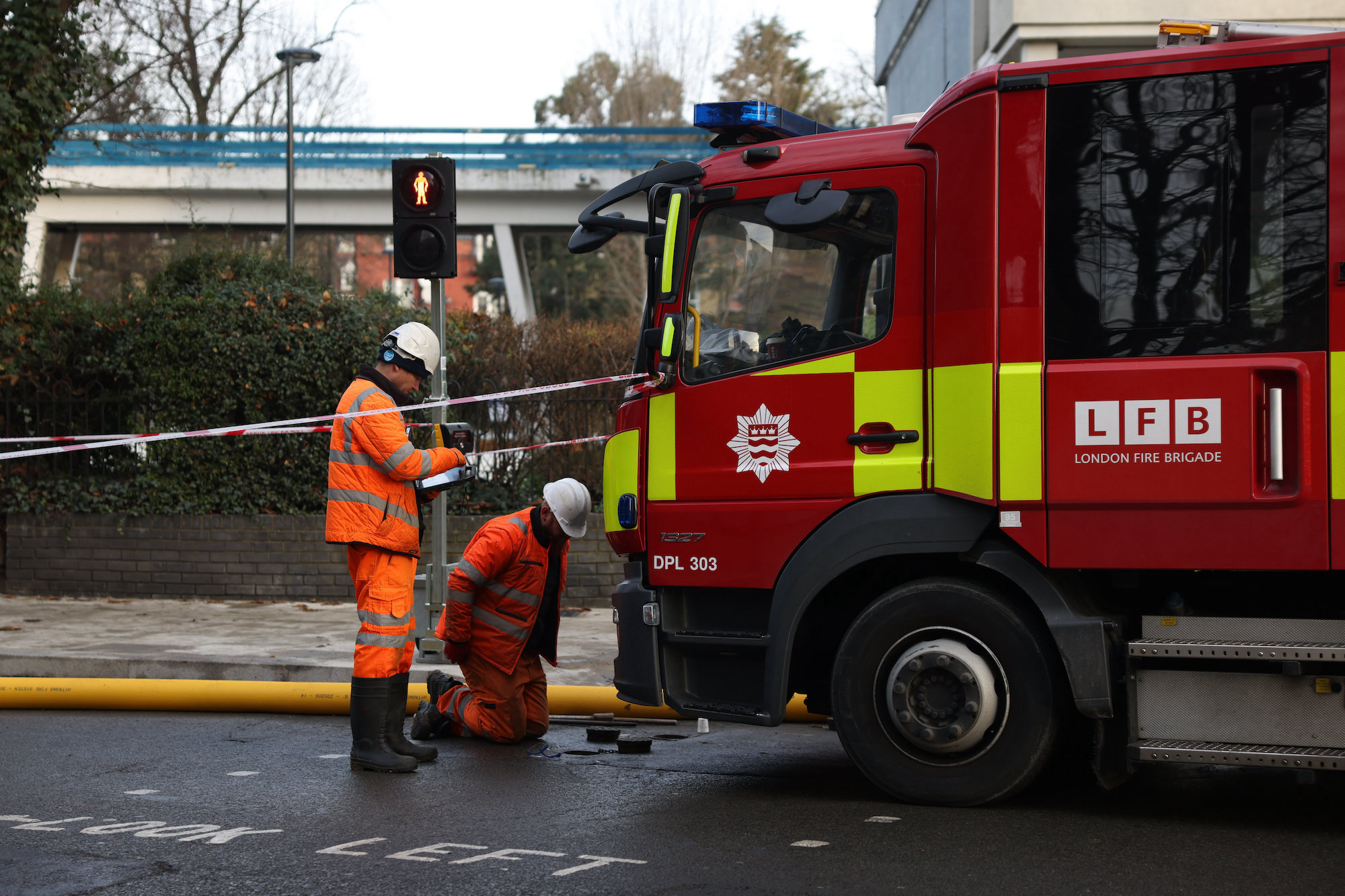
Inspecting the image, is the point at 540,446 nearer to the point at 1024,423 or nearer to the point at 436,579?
the point at 436,579

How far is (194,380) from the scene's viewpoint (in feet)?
38.4

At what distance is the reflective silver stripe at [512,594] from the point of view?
6.75 meters

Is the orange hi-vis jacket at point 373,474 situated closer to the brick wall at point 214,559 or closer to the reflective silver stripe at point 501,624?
the reflective silver stripe at point 501,624

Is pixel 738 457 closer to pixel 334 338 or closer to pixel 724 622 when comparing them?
pixel 724 622

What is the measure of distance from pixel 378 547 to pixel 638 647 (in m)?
1.27

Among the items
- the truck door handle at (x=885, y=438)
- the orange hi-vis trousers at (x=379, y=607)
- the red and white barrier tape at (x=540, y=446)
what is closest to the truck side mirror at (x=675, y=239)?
the truck door handle at (x=885, y=438)

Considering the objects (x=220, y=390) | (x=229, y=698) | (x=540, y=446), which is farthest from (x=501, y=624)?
(x=220, y=390)

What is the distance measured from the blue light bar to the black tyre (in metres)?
2.10

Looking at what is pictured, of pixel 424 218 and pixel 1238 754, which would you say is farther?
pixel 424 218

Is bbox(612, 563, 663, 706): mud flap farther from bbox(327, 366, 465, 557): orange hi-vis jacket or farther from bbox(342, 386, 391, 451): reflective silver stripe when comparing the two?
bbox(342, 386, 391, 451): reflective silver stripe

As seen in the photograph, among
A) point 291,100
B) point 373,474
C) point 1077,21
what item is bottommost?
point 373,474

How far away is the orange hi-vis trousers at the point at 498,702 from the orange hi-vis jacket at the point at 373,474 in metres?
0.93

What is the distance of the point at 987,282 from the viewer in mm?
5027

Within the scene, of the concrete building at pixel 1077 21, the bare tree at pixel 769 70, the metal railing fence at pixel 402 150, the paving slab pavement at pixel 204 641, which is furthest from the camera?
the bare tree at pixel 769 70
